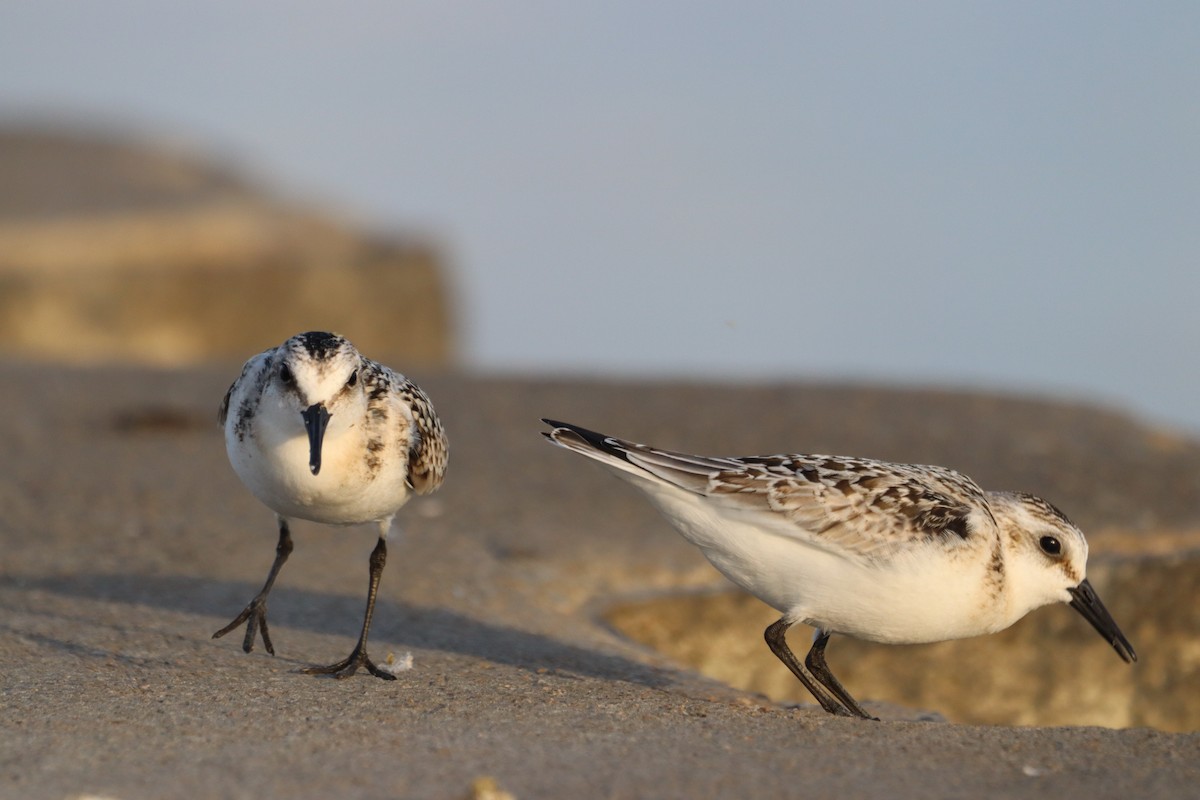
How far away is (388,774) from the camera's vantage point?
424cm

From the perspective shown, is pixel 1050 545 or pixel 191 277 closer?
pixel 1050 545

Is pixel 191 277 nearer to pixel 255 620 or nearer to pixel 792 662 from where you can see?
pixel 255 620

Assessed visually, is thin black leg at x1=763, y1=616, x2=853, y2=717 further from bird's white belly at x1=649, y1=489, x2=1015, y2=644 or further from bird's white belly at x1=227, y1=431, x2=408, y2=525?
bird's white belly at x1=227, y1=431, x2=408, y2=525

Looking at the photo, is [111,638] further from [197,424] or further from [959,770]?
[197,424]

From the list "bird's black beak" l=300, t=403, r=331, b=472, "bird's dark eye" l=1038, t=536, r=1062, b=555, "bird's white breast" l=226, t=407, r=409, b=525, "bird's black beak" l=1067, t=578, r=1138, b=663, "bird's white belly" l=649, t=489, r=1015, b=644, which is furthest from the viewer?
"bird's black beak" l=1067, t=578, r=1138, b=663

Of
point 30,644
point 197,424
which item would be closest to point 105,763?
point 30,644

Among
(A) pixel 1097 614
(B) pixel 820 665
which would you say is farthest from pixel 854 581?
(A) pixel 1097 614

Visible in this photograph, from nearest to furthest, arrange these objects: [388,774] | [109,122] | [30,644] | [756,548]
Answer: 1. [388,774]
2. [756,548]
3. [30,644]
4. [109,122]

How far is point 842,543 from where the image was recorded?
533 centimetres

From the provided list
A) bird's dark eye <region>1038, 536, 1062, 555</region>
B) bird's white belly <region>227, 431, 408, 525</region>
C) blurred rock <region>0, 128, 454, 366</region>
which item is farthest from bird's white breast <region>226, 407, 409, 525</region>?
blurred rock <region>0, 128, 454, 366</region>

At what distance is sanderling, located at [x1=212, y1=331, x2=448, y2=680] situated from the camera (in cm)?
535

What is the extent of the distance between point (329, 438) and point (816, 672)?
2.18m

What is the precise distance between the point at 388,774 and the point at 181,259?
18743 millimetres

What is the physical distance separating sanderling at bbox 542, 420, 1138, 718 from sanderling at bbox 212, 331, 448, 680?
755mm
